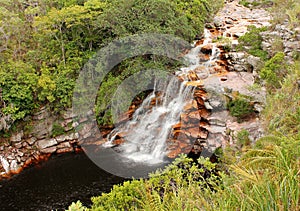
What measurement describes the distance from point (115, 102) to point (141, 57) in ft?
9.05

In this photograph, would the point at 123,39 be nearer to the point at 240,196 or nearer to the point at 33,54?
the point at 33,54

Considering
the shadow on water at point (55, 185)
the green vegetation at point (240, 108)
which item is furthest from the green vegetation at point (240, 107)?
the shadow on water at point (55, 185)

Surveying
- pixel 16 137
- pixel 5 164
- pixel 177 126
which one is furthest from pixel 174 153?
pixel 16 137

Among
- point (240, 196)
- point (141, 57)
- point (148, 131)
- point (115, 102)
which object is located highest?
point (141, 57)

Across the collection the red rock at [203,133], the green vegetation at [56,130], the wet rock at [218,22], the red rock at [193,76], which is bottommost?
the red rock at [203,133]

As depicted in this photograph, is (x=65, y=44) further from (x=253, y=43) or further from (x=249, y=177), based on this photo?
(x=249, y=177)

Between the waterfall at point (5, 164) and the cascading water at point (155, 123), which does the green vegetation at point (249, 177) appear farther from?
the waterfall at point (5, 164)

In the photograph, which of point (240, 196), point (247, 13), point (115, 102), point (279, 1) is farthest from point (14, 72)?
point (247, 13)

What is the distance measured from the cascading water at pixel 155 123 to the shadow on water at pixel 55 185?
1.82m

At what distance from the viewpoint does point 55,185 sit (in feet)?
36.6

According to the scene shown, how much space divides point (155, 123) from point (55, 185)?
5.33m

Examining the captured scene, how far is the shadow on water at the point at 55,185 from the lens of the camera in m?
10.2

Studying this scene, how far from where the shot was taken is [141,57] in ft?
→ 47.6

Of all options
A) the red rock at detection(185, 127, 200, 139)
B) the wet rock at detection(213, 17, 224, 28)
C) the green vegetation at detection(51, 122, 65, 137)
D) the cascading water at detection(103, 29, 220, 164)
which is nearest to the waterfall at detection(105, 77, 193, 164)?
the cascading water at detection(103, 29, 220, 164)
